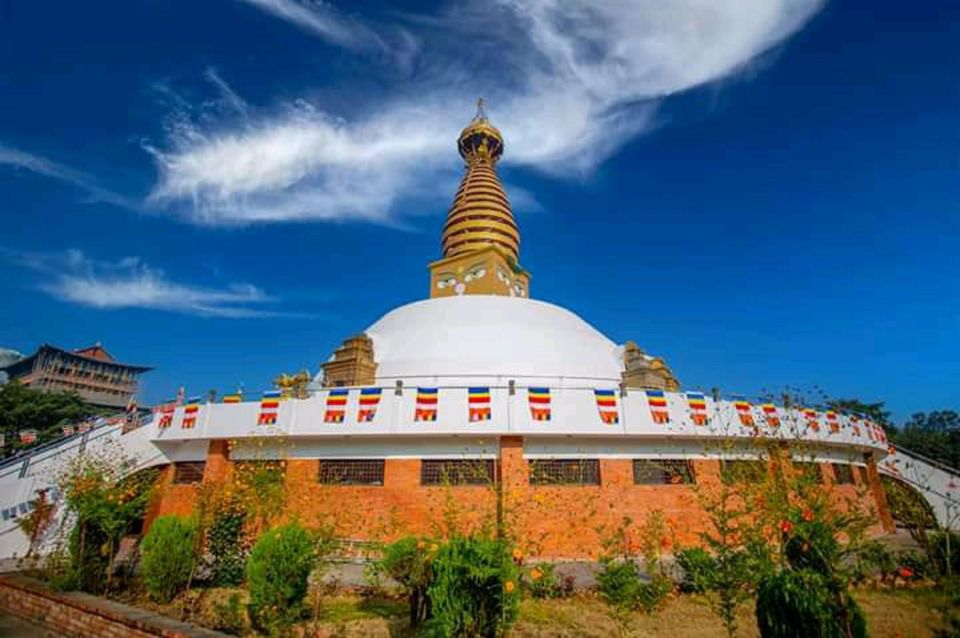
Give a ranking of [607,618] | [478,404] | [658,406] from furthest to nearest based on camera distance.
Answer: [658,406] < [478,404] < [607,618]

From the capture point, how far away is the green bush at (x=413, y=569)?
7.83 meters

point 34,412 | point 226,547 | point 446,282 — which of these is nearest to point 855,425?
point 446,282

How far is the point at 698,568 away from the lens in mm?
9336

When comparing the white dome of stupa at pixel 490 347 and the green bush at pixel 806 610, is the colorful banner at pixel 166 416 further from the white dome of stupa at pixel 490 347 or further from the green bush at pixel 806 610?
the green bush at pixel 806 610

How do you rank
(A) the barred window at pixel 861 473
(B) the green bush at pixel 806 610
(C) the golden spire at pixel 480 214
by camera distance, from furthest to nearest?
(C) the golden spire at pixel 480 214
(A) the barred window at pixel 861 473
(B) the green bush at pixel 806 610

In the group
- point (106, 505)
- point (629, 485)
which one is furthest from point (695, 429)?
point (106, 505)

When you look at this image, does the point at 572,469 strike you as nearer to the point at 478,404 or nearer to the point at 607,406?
the point at 607,406

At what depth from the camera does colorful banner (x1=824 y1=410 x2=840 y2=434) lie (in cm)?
1912

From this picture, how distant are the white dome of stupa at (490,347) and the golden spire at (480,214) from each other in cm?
837

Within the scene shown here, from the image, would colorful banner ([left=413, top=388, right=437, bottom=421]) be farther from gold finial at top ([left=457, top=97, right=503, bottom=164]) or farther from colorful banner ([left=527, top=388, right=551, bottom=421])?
gold finial at top ([left=457, top=97, right=503, bottom=164])

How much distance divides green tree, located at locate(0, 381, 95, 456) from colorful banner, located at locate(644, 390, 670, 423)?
41.5 m

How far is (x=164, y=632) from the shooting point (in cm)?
662

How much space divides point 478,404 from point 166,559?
876 cm

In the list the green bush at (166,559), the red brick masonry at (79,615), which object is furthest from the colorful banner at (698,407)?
the green bush at (166,559)
